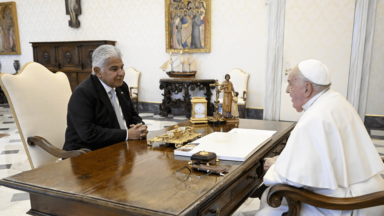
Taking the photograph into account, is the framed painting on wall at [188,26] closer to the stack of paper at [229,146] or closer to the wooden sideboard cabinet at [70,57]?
the wooden sideboard cabinet at [70,57]

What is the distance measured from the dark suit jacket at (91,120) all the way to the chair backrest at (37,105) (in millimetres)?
209

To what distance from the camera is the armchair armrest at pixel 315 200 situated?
140 centimetres

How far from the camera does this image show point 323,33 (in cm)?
629

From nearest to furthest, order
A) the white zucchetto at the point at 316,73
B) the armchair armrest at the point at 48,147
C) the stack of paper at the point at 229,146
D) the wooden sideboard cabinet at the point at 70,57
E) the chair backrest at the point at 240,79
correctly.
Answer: the white zucchetto at the point at 316,73
the stack of paper at the point at 229,146
the armchair armrest at the point at 48,147
the chair backrest at the point at 240,79
the wooden sideboard cabinet at the point at 70,57

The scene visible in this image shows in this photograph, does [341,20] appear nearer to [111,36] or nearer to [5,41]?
[111,36]

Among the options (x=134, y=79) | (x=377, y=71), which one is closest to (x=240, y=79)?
(x=377, y=71)

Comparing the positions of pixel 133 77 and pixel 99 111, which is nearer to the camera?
pixel 99 111

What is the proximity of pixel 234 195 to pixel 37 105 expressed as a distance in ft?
6.41

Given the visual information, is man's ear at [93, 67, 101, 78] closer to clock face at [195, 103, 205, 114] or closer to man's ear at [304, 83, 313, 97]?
clock face at [195, 103, 205, 114]

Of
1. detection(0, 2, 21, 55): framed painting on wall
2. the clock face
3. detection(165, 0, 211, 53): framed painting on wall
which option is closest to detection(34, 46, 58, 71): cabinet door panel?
detection(0, 2, 21, 55): framed painting on wall

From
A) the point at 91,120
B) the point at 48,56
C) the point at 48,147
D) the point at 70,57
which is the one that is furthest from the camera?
the point at 48,56

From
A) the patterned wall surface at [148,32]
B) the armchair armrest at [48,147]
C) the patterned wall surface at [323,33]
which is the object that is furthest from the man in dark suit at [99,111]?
the patterned wall surface at [148,32]

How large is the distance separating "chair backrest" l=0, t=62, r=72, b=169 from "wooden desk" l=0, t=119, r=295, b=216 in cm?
92

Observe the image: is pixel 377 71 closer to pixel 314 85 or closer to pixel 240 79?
pixel 240 79
